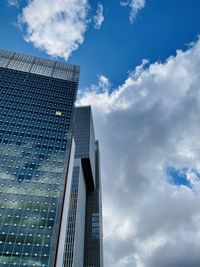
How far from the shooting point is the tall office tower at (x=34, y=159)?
250 feet

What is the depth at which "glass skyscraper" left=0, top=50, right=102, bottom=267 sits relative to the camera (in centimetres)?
7688

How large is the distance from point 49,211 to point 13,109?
5664 cm

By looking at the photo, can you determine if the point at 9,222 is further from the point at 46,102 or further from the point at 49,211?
the point at 46,102

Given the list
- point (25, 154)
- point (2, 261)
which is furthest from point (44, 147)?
point (2, 261)

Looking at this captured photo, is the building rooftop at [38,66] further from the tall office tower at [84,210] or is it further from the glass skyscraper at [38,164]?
the tall office tower at [84,210]

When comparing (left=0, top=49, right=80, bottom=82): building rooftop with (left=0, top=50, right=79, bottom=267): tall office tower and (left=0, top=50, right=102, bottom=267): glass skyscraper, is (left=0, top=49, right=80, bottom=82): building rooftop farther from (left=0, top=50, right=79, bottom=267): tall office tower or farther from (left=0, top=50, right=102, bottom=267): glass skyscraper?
(left=0, top=50, right=79, bottom=267): tall office tower

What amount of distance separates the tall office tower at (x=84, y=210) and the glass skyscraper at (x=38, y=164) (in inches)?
24.4

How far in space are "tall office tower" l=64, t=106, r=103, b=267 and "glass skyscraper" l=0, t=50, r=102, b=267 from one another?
620 millimetres

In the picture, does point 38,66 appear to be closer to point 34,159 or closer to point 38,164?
point 34,159

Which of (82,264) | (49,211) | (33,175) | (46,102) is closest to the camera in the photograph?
(49,211)

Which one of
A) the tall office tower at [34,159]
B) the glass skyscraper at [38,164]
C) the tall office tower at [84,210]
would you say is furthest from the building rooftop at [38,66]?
the tall office tower at [84,210]

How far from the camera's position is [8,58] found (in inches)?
6063

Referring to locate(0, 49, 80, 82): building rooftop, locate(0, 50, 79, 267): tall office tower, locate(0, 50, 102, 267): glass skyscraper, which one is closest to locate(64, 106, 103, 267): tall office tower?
locate(0, 50, 102, 267): glass skyscraper

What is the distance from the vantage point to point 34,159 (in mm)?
100625
